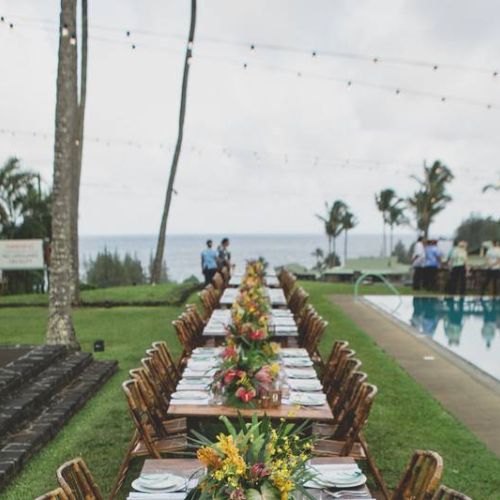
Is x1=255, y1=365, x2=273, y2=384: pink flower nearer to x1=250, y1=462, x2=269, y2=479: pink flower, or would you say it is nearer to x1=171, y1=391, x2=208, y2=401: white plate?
x1=171, y1=391, x2=208, y2=401: white plate

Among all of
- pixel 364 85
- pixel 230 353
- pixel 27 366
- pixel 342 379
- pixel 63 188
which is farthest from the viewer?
pixel 364 85

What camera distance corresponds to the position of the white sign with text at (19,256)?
14.5 metres

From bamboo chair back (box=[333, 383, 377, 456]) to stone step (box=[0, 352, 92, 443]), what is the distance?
9.85ft

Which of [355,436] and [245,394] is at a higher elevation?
[245,394]

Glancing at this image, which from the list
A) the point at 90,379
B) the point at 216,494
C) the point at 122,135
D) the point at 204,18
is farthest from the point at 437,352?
the point at 204,18

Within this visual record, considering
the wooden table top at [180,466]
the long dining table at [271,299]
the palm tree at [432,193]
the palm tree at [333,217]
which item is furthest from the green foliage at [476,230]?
the wooden table top at [180,466]

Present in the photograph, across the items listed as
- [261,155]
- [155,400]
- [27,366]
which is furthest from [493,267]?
[155,400]

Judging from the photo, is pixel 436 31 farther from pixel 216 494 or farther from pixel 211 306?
pixel 216 494

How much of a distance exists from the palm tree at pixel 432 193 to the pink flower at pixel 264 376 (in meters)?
42.9

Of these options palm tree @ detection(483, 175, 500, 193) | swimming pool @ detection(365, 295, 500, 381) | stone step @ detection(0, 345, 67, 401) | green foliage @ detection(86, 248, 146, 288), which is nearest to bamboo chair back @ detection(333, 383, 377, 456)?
stone step @ detection(0, 345, 67, 401)

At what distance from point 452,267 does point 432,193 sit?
29908mm

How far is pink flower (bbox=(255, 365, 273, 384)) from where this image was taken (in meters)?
4.77

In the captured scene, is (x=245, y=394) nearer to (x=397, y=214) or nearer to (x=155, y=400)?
(x=155, y=400)

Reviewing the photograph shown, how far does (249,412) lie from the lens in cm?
470
